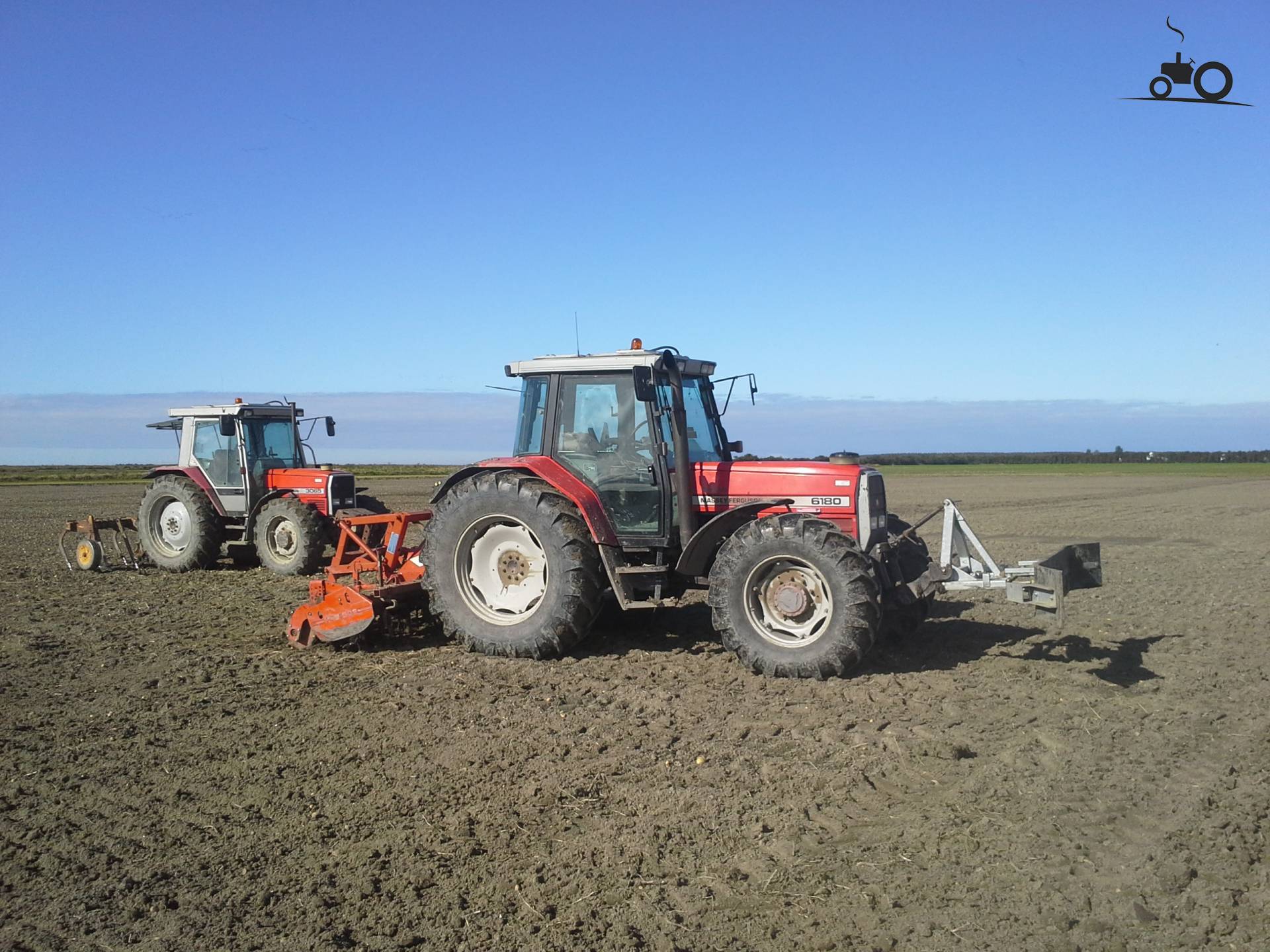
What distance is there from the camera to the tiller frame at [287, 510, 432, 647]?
796cm

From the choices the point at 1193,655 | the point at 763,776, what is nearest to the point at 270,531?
the point at 763,776

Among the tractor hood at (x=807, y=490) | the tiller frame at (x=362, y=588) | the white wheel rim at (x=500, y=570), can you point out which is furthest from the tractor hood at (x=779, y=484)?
the tiller frame at (x=362, y=588)

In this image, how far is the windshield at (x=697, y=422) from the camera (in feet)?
24.6

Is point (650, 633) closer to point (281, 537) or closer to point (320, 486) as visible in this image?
point (320, 486)

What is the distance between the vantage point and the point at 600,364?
7.74 metres

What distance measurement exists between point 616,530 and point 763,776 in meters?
2.91

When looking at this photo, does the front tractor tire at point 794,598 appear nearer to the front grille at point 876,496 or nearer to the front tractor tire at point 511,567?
the front grille at point 876,496

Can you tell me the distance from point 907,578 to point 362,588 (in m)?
4.33

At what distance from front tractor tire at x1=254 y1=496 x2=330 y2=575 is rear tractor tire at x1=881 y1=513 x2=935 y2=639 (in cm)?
724

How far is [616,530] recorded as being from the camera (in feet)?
25.1

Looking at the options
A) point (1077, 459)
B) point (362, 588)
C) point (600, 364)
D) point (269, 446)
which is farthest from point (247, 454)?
point (1077, 459)

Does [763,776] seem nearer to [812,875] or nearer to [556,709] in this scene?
[812,875]

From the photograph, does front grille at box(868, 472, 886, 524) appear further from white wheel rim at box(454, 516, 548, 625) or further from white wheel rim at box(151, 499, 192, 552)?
white wheel rim at box(151, 499, 192, 552)

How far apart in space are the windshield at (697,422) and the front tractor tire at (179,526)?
804cm
